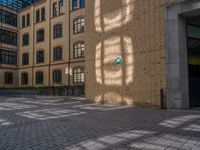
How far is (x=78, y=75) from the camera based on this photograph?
98.5 feet

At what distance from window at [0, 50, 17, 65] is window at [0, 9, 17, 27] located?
5192 millimetres

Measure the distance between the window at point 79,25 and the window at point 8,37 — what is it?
14.8 metres

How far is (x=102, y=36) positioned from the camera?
53.9 ft

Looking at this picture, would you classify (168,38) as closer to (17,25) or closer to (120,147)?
(120,147)

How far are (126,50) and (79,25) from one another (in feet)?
56.8

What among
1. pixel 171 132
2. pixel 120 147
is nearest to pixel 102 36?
pixel 171 132

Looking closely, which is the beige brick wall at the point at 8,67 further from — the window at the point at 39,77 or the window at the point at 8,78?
the window at the point at 39,77

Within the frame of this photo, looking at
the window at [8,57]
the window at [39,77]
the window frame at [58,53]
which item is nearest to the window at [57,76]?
the window frame at [58,53]

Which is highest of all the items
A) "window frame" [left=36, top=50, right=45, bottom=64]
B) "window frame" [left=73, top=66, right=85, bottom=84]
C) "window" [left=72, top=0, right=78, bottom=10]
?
"window" [left=72, top=0, right=78, bottom=10]

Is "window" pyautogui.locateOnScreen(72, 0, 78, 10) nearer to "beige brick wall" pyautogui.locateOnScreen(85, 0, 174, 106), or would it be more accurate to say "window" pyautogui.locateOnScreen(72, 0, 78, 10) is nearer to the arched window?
the arched window

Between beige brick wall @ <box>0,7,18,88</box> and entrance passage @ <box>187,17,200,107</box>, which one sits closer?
entrance passage @ <box>187,17,200,107</box>

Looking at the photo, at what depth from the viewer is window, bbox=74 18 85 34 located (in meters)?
30.1

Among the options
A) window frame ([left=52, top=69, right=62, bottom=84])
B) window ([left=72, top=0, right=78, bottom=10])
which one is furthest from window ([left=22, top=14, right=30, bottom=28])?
window frame ([left=52, top=69, right=62, bottom=84])

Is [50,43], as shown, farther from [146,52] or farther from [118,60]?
[146,52]
